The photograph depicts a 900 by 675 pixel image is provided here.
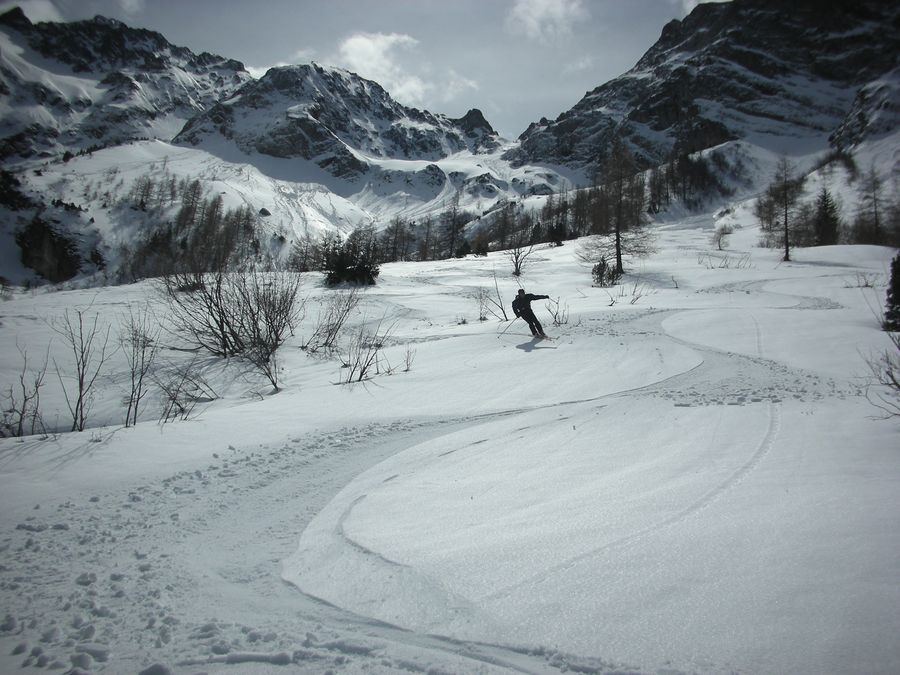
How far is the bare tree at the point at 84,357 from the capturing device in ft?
19.3

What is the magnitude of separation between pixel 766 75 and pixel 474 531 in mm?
153443

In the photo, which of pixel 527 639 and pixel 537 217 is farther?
pixel 537 217

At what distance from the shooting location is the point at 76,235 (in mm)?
61812

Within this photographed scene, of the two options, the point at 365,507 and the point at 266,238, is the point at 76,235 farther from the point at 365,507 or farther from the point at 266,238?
the point at 365,507

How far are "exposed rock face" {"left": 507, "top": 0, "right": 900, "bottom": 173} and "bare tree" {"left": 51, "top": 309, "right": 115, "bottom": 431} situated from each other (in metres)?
106

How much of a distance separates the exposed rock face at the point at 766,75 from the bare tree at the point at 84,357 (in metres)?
106

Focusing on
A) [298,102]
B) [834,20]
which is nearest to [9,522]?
[834,20]

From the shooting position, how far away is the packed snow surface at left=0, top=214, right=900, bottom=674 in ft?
5.81

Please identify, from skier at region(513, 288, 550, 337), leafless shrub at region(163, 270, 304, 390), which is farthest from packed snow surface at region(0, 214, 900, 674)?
skier at region(513, 288, 550, 337)

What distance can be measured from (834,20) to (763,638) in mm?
181683

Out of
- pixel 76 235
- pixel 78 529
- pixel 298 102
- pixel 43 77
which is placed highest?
pixel 43 77

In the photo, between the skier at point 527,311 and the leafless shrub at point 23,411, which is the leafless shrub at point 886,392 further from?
the leafless shrub at point 23,411

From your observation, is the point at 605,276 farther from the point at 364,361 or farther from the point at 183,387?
the point at 183,387


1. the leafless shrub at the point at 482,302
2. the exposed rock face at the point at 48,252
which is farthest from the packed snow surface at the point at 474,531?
the exposed rock face at the point at 48,252
